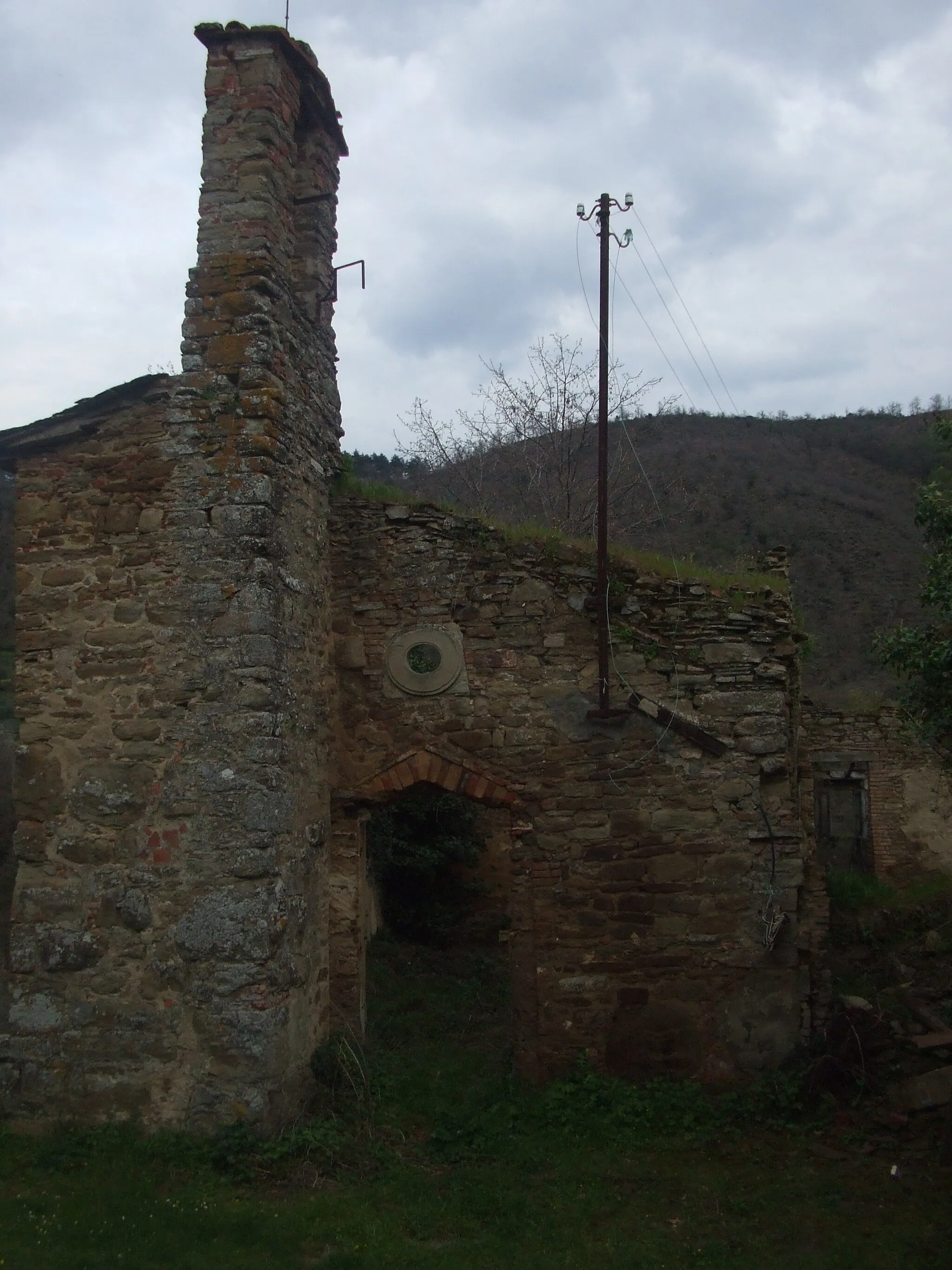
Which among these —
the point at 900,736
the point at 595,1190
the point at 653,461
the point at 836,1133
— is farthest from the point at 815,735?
the point at 653,461

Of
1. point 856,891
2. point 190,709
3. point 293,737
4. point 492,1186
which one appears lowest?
point 492,1186

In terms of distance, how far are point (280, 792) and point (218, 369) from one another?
274 centimetres

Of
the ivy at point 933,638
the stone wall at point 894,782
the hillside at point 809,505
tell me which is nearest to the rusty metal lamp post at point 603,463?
the ivy at point 933,638

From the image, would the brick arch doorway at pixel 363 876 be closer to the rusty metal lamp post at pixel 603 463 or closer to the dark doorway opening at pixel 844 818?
the rusty metal lamp post at pixel 603 463

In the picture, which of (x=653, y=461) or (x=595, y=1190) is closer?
(x=595, y=1190)

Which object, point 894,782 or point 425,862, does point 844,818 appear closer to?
point 894,782

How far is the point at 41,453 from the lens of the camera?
6.65 meters

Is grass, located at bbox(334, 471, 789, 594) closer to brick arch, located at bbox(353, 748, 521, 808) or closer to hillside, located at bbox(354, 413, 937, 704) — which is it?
brick arch, located at bbox(353, 748, 521, 808)

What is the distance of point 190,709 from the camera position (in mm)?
6074

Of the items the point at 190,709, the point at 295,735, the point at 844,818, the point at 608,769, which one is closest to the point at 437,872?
the point at 608,769

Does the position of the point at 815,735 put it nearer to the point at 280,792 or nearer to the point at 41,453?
the point at 280,792

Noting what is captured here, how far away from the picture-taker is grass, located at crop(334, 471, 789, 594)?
7.30m

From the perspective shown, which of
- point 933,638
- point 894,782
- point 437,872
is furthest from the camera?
point 894,782

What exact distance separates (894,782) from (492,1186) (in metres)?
10.3
